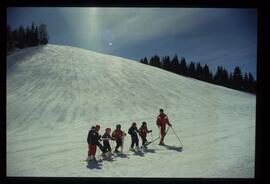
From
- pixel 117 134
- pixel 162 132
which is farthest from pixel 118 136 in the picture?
pixel 162 132

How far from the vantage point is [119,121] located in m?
6.97

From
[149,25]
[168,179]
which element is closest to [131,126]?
[168,179]

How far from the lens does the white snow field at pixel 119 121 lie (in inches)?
262

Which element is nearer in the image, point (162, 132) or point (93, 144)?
point (93, 144)

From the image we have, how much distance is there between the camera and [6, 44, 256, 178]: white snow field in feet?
21.9

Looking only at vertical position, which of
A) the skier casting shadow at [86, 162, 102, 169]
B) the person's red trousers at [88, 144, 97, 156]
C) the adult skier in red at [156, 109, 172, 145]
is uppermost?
the adult skier in red at [156, 109, 172, 145]

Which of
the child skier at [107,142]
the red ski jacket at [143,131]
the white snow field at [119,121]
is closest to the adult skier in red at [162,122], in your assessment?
the white snow field at [119,121]

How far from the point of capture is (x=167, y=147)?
683 cm

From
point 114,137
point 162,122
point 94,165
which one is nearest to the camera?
point 94,165

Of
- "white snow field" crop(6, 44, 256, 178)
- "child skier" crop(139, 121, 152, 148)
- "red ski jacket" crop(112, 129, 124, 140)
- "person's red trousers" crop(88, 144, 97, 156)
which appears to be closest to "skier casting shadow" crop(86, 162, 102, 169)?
"white snow field" crop(6, 44, 256, 178)

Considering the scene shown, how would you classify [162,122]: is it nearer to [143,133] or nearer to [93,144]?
[143,133]

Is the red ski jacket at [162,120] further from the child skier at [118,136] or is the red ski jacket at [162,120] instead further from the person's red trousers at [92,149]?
the person's red trousers at [92,149]

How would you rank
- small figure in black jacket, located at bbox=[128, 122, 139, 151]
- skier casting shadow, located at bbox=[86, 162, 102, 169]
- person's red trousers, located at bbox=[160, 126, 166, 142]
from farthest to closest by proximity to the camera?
person's red trousers, located at bbox=[160, 126, 166, 142]
small figure in black jacket, located at bbox=[128, 122, 139, 151]
skier casting shadow, located at bbox=[86, 162, 102, 169]

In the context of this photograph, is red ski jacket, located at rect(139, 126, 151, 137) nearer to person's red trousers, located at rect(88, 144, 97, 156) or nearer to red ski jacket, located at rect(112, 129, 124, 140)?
red ski jacket, located at rect(112, 129, 124, 140)
